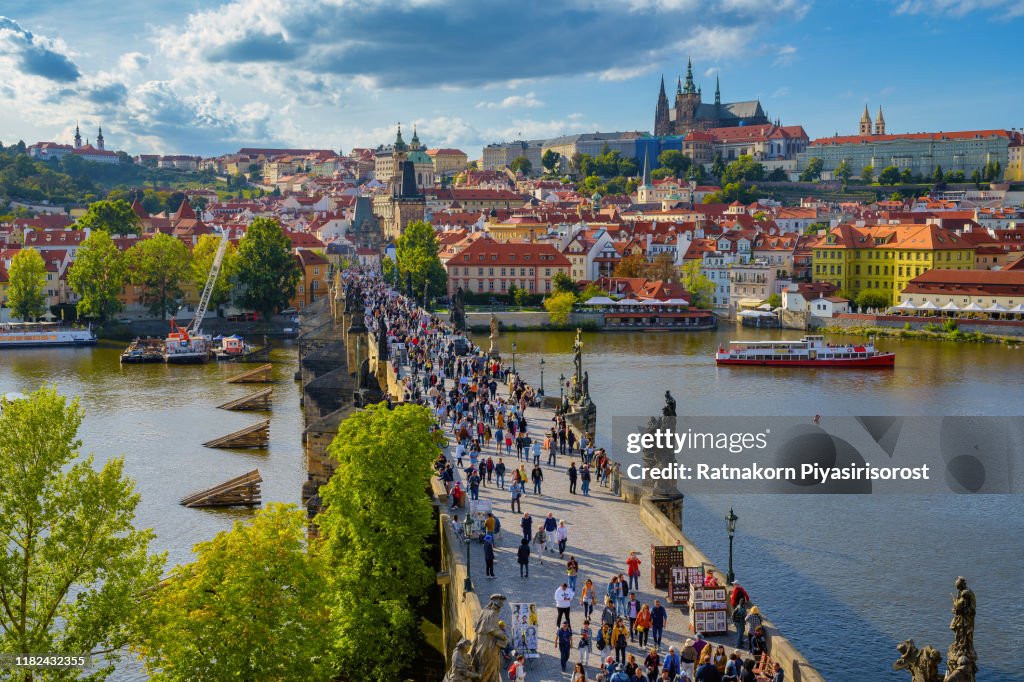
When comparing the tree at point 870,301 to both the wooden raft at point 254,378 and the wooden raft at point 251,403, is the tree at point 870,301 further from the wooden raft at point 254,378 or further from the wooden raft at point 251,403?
the wooden raft at point 251,403

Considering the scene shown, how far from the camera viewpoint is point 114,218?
97.3 meters

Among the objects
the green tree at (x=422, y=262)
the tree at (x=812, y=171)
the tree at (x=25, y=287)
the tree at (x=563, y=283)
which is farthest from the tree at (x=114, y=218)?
the tree at (x=812, y=171)

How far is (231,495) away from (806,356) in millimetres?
36286

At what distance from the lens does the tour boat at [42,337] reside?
217 feet

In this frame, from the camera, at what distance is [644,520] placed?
67.4 ft

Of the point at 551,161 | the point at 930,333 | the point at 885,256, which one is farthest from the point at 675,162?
the point at 930,333

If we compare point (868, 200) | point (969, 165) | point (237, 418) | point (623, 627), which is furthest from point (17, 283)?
point (969, 165)

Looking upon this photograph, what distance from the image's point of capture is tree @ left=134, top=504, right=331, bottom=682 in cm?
1403

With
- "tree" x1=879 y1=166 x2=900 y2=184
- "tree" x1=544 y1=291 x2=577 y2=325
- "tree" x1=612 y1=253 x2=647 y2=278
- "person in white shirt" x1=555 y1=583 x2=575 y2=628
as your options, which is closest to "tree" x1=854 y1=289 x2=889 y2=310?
"tree" x1=612 y1=253 x2=647 y2=278

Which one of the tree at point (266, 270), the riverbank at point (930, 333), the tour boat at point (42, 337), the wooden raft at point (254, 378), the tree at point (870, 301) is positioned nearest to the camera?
the wooden raft at point (254, 378)

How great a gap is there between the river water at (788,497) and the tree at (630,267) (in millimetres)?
21446

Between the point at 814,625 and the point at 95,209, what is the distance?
87.0 metres

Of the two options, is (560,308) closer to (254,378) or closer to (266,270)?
(266,270)

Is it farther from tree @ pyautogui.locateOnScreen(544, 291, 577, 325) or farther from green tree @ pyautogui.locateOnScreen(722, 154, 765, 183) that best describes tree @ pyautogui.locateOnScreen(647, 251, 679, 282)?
green tree @ pyautogui.locateOnScreen(722, 154, 765, 183)
